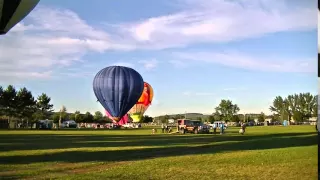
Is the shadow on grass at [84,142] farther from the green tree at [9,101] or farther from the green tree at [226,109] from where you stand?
the green tree at [226,109]

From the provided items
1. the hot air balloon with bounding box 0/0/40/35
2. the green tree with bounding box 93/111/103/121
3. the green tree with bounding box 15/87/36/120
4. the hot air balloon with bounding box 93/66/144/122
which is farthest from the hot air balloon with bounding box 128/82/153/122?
the green tree with bounding box 93/111/103/121

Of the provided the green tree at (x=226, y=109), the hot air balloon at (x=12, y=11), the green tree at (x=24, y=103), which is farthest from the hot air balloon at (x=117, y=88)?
the green tree at (x=226, y=109)

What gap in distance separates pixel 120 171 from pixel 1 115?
8106 cm

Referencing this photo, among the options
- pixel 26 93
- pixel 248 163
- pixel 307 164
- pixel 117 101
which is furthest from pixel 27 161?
pixel 26 93

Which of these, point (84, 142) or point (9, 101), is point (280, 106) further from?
point (84, 142)

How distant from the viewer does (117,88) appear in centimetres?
4916

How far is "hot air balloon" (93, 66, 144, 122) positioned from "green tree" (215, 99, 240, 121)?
10335 cm

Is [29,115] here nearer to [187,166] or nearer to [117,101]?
[117,101]

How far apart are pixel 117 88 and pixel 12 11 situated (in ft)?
121

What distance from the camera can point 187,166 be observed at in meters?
13.9

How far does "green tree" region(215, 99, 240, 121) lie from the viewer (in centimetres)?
15238

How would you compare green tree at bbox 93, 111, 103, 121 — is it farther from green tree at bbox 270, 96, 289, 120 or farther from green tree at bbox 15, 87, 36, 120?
green tree at bbox 270, 96, 289, 120

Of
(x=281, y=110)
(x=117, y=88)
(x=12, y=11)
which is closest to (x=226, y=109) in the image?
(x=281, y=110)

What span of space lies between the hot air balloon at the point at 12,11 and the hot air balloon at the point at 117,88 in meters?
35.9
